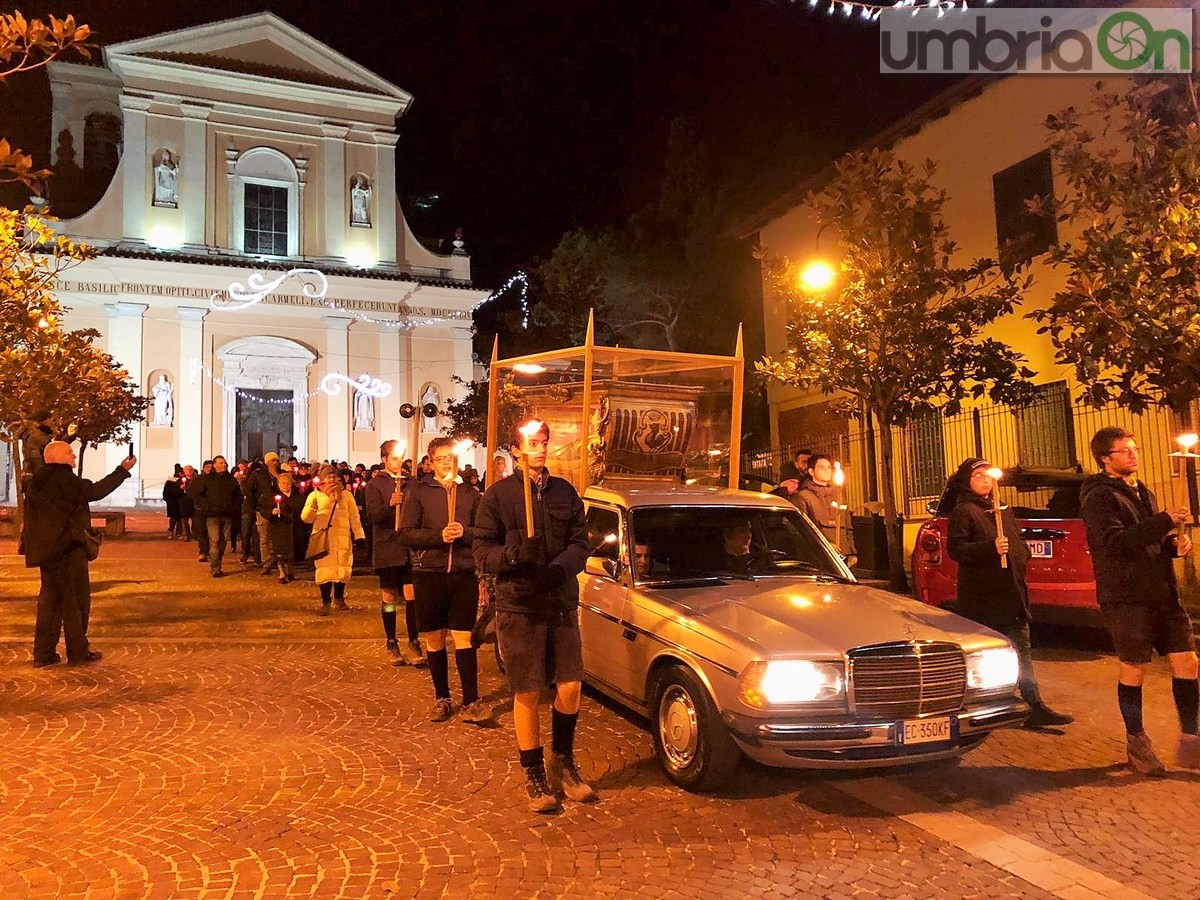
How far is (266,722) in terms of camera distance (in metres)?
5.97

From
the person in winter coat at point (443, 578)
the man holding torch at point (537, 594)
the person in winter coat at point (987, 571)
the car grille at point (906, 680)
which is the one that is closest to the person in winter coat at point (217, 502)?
the person in winter coat at point (443, 578)

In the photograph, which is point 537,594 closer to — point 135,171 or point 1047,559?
point 1047,559

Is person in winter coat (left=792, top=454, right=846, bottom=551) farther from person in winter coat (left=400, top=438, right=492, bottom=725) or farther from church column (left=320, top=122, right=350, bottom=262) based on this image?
church column (left=320, top=122, right=350, bottom=262)

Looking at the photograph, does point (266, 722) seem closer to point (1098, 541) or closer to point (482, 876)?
point (482, 876)

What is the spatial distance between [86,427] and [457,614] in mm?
16329

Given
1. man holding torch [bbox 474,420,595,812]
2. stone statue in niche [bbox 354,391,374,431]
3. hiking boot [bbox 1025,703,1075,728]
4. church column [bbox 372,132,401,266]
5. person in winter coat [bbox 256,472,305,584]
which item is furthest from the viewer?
church column [bbox 372,132,401,266]

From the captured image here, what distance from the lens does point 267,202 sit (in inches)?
1156

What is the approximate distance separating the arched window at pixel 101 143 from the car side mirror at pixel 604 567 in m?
31.8

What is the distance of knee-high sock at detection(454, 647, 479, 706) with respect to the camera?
5.94 metres

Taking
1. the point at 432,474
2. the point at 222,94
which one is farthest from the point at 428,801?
the point at 222,94

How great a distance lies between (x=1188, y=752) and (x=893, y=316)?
6.59 m

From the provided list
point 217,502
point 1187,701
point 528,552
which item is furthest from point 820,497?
point 217,502

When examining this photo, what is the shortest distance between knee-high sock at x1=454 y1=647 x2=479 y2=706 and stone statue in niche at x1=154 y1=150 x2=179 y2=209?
26.5m

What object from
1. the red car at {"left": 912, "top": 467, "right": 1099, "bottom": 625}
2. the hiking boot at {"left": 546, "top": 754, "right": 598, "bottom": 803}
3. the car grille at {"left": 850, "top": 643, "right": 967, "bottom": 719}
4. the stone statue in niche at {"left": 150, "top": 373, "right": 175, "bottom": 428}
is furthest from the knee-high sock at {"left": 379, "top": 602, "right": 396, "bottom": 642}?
the stone statue in niche at {"left": 150, "top": 373, "right": 175, "bottom": 428}
